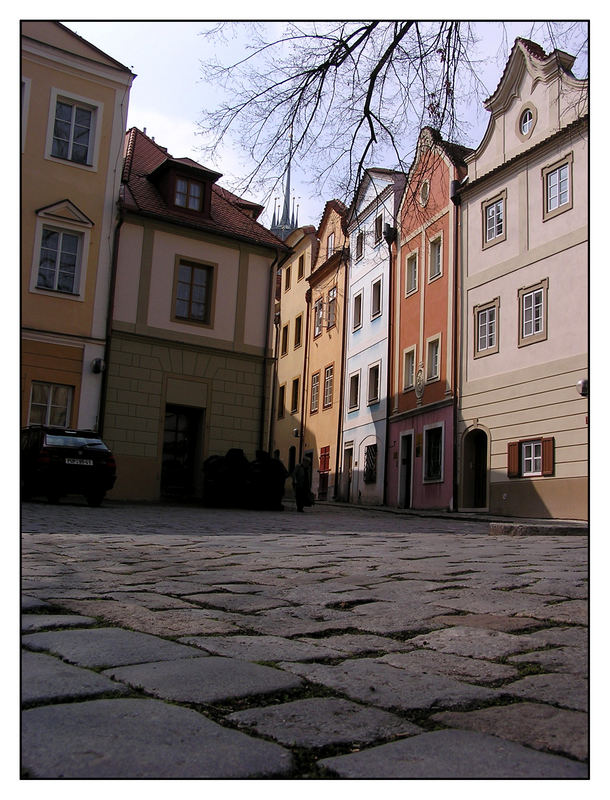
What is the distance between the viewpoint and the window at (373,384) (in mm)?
28223

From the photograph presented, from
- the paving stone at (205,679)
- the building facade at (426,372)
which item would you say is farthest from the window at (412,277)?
the paving stone at (205,679)

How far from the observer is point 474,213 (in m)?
21.8

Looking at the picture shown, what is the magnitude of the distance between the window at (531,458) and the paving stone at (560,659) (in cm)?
1579

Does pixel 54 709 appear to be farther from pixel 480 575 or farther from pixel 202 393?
pixel 202 393

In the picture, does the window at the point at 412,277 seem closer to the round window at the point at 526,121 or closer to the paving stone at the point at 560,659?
the round window at the point at 526,121

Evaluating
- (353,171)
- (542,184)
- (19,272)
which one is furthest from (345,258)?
(542,184)

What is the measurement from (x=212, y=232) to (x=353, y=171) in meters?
14.2

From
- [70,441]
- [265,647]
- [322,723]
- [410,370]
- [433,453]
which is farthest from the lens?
[410,370]

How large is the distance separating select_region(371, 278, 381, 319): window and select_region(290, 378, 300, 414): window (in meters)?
8.25

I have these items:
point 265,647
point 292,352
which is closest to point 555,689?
point 265,647

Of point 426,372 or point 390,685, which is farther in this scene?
point 426,372

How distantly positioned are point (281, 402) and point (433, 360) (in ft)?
48.5

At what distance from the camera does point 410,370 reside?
2581 cm

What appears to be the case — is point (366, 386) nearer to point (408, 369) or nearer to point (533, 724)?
point (408, 369)
